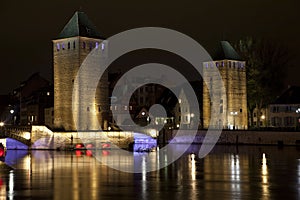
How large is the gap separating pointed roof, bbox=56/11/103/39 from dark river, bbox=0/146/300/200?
833 inches

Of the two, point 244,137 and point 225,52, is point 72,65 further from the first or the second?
point 225,52

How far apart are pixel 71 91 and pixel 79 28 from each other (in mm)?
5424

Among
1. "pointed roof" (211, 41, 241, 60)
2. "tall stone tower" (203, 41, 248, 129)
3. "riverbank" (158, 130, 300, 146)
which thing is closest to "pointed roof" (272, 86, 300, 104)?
"tall stone tower" (203, 41, 248, 129)

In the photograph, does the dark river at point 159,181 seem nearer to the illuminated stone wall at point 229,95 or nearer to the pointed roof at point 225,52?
the illuminated stone wall at point 229,95

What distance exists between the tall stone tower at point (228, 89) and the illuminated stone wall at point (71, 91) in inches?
642

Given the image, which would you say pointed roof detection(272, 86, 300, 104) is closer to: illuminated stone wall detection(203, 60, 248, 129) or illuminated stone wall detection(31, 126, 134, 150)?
illuminated stone wall detection(203, 60, 248, 129)

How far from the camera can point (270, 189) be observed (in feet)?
75.4

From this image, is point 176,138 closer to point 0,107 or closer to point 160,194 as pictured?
point 0,107

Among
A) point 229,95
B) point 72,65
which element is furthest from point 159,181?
point 229,95

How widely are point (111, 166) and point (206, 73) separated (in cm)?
3905

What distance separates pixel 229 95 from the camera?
68.7 m

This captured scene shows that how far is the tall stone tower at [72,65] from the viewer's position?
54.5 meters

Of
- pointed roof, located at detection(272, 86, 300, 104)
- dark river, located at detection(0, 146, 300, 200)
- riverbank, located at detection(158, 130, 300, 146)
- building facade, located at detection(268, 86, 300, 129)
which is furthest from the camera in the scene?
pointed roof, located at detection(272, 86, 300, 104)

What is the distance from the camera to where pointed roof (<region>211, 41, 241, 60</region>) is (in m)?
69.6
